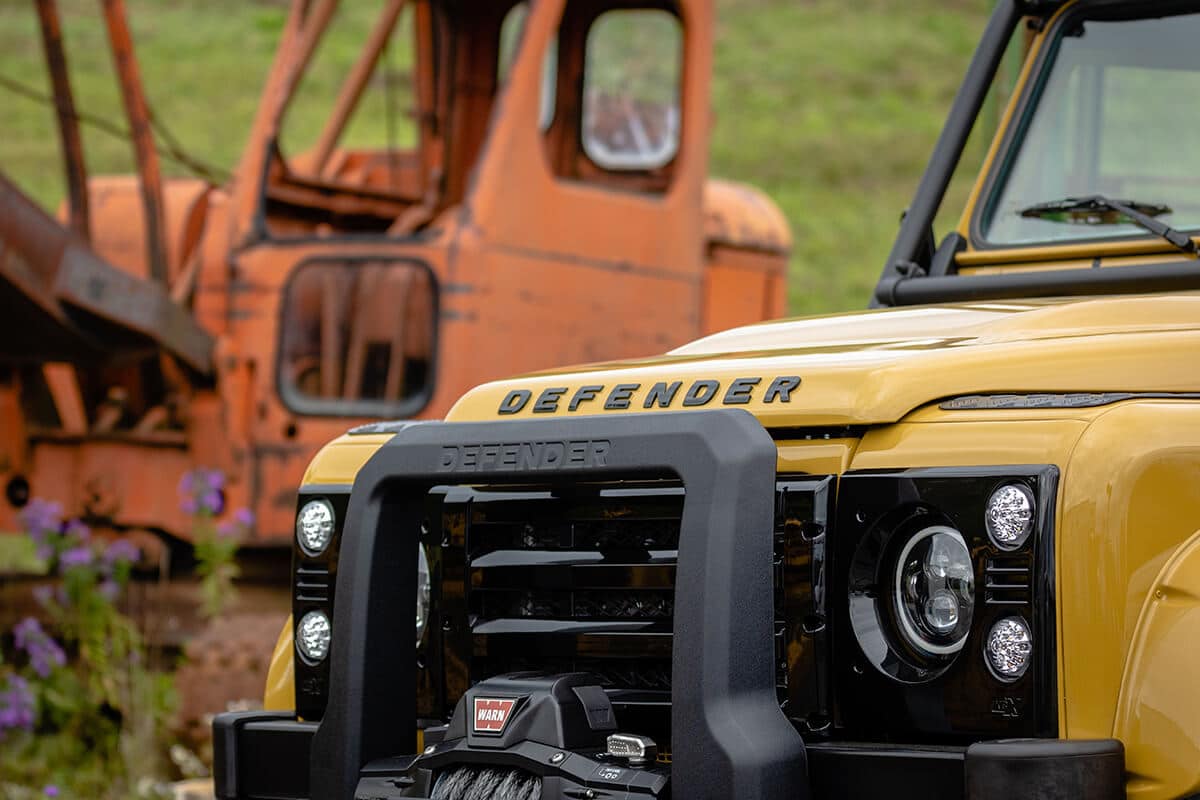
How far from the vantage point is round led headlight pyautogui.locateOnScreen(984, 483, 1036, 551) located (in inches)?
117

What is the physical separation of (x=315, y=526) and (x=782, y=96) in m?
33.2

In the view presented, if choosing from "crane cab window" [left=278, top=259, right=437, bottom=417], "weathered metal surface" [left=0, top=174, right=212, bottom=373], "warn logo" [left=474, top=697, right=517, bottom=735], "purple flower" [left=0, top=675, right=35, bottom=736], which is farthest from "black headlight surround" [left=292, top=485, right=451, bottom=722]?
"weathered metal surface" [left=0, top=174, right=212, bottom=373]

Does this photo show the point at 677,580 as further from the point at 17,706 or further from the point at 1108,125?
the point at 17,706

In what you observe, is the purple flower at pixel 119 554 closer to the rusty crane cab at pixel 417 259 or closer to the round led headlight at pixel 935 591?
the rusty crane cab at pixel 417 259

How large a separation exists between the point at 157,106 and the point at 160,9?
9256 mm

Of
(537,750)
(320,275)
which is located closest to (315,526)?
(537,750)

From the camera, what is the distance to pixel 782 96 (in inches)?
1433

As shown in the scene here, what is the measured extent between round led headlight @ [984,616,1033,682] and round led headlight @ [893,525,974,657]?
0.05 meters

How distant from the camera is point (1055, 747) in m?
2.80

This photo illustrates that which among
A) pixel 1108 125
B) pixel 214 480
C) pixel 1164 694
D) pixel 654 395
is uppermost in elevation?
pixel 1108 125

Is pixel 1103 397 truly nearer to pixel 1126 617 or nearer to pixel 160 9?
pixel 1126 617

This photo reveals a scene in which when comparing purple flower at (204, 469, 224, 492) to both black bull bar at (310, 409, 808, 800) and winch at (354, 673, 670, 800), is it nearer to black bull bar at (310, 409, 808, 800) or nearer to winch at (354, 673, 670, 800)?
black bull bar at (310, 409, 808, 800)

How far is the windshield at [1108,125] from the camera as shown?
463 centimetres

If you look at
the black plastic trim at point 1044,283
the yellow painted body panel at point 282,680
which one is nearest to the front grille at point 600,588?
the yellow painted body panel at point 282,680
